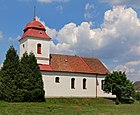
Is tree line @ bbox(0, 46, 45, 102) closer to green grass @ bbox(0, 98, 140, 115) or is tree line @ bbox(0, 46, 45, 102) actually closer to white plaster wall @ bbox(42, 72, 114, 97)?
green grass @ bbox(0, 98, 140, 115)

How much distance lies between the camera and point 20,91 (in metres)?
40.9

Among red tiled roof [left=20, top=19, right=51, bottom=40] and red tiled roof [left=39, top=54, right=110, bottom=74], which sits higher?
red tiled roof [left=20, top=19, right=51, bottom=40]

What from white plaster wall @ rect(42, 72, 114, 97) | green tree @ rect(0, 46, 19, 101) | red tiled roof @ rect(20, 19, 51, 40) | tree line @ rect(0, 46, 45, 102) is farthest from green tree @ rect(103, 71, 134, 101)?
green tree @ rect(0, 46, 19, 101)

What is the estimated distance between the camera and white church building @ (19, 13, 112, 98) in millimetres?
51031

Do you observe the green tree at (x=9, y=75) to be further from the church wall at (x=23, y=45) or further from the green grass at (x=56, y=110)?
the church wall at (x=23, y=45)

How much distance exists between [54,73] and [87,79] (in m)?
7.25

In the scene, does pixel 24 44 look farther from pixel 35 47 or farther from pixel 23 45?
pixel 35 47

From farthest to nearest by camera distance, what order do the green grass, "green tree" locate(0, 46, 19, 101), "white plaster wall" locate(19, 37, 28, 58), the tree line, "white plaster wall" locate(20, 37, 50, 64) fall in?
"white plaster wall" locate(19, 37, 28, 58)
"white plaster wall" locate(20, 37, 50, 64)
the tree line
"green tree" locate(0, 46, 19, 101)
the green grass

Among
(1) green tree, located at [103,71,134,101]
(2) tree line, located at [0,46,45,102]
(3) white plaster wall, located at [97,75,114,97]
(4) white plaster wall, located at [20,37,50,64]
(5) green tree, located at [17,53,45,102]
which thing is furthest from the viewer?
(3) white plaster wall, located at [97,75,114,97]

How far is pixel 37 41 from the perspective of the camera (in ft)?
169

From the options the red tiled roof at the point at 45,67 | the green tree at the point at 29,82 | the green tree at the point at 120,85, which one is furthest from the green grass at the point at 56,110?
the green tree at the point at 120,85

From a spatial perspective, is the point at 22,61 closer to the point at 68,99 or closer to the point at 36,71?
the point at 36,71

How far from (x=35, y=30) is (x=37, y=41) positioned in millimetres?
1806

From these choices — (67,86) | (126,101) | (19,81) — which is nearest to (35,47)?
(67,86)
